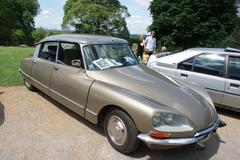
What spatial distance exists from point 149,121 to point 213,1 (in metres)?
29.0

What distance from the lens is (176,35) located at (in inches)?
1225

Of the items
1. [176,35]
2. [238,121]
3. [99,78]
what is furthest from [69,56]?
[176,35]

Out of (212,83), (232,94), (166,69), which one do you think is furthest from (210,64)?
(166,69)

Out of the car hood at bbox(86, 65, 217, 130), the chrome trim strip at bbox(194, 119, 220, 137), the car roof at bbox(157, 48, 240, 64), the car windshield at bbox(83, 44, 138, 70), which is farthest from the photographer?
the car roof at bbox(157, 48, 240, 64)

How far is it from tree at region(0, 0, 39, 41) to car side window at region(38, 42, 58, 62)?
154ft

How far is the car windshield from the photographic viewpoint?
16.6ft

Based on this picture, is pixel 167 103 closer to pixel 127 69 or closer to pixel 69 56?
pixel 127 69

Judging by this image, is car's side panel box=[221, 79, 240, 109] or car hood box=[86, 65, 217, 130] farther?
car's side panel box=[221, 79, 240, 109]

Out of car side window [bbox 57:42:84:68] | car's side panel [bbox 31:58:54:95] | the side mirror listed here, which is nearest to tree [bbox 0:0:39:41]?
car's side panel [bbox 31:58:54:95]

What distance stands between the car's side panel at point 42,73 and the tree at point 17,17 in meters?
47.0

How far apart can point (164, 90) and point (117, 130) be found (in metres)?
0.94

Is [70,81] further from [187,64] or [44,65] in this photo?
Result: [187,64]

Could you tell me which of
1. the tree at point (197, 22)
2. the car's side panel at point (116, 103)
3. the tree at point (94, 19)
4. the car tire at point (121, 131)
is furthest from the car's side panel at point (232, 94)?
the tree at point (94, 19)

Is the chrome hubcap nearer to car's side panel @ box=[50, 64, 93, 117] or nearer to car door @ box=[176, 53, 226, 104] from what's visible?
car's side panel @ box=[50, 64, 93, 117]
